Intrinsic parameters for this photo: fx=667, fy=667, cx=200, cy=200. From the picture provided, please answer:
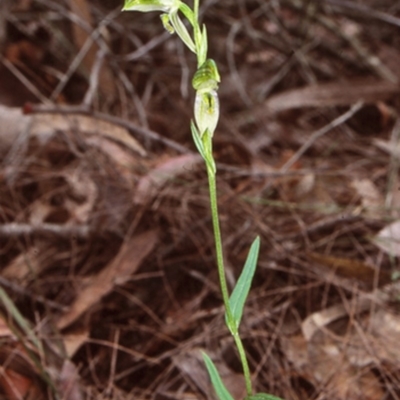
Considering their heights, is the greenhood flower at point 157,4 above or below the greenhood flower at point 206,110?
above

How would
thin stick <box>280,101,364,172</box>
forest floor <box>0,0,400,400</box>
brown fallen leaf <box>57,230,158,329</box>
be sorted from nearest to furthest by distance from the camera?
forest floor <box>0,0,400,400</box>, brown fallen leaf <box>57,230,158,329</box>, thin stick <box>280,101,364,172</box>

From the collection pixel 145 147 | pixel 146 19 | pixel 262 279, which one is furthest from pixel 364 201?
pixel 146 19

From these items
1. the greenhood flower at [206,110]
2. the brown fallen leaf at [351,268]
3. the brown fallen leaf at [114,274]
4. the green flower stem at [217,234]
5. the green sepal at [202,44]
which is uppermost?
the green sepal at [202,44]

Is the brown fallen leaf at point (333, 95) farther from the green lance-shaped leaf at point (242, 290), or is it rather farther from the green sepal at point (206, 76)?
the green sepal at point (206, 76)

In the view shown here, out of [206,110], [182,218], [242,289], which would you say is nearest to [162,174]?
[182,218]

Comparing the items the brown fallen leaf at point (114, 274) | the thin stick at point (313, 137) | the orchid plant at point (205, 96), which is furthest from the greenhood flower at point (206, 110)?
the thin stick at point (313, 137)

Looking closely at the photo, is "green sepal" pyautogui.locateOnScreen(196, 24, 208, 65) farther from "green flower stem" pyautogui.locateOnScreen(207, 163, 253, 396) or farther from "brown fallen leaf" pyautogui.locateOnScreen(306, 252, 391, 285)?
"brown fallen leaf" pyautogui.locateOnScreen(306, 252, 391, 285)

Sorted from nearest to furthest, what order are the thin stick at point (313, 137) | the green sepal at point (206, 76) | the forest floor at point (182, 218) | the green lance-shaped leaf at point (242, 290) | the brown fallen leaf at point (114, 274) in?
the green sepal at point (206, 76) < the green lance-shaped leaf at point (242, 290) < the forest floor at point (182, 218) < the brown fallen leaf at point (114, 274) < the thin stick at point (313, 137)

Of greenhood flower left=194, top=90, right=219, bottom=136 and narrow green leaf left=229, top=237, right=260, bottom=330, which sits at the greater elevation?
greenhood flower left=194, top=90, right=219, bottom=136

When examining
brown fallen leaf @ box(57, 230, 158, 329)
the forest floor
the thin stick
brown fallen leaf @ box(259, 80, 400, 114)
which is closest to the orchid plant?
the forest floor
